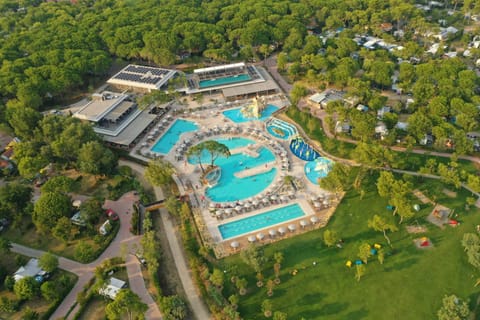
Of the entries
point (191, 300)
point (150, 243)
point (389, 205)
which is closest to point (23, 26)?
point (150, 243)

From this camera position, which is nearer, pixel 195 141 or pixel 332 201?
pixel 332 201

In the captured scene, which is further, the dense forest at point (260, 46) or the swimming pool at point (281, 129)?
the dense forest at point (260, 46)

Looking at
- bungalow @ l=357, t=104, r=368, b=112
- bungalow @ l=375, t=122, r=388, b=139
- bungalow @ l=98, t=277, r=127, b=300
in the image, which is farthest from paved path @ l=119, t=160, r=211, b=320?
bungalow @ l=357, t=104, r=368, b=112

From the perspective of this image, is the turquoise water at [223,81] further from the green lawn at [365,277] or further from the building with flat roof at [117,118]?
the green lawn at [365,277]

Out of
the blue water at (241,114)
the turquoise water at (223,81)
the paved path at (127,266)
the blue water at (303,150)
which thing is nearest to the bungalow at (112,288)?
the paved path at (127,266)

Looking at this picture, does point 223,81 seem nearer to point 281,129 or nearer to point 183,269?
point 281,129

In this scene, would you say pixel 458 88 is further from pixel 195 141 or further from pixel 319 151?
pixel 195 141
